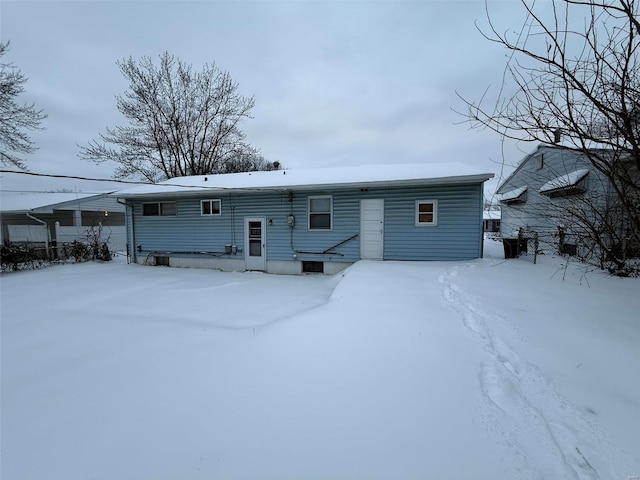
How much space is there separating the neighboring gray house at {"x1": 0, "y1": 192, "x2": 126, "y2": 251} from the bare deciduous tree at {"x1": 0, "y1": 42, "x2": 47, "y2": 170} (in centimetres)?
290

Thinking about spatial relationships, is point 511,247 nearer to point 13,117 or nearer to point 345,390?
point 345,390

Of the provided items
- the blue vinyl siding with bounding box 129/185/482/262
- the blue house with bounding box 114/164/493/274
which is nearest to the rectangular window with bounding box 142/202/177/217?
the blue house with bounding box 114/164/493/274

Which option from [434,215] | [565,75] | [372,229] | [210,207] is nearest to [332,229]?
[372,229]

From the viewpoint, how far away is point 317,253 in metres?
9.95

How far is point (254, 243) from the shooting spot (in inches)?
424

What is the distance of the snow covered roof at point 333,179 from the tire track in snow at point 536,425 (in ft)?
20.6

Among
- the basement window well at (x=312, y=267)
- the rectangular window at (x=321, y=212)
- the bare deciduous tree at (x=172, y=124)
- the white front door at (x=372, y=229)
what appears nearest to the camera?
the white front door at (x=372, y=229)

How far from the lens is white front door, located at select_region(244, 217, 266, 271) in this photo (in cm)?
1064

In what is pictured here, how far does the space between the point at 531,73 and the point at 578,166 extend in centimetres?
1100

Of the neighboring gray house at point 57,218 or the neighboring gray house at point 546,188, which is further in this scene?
the neighboring gray house at point 57,218

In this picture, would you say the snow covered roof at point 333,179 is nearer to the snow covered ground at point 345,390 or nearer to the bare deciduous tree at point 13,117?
the snow covered ground at point 345,390

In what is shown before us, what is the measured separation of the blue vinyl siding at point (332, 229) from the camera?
28.3 feet

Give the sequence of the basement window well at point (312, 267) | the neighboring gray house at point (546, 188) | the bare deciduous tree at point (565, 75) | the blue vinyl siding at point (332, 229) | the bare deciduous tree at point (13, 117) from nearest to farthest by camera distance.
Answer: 1. the bare deciduous tree at point (565, 75)
2. the blue vinyl siding at point (332, 229)
3. the neighboring gray house at point (546, 188)
4. the basement window well at point (312, 267)
5. the bare deciduous tree at point (13, 117)

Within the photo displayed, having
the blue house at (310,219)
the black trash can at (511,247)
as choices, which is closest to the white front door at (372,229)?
the blue house at (310,219)
